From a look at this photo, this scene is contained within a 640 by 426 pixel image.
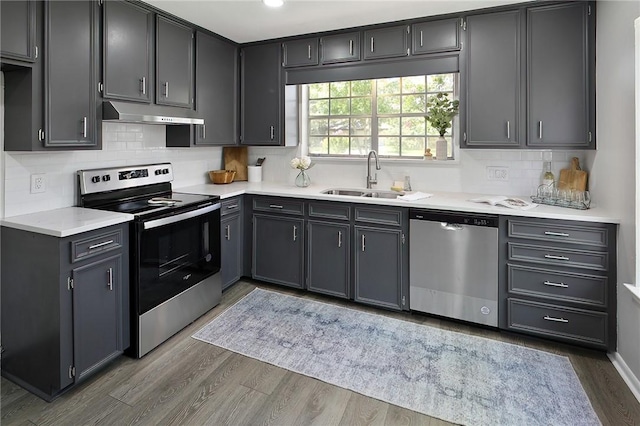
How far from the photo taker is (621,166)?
7.76ft

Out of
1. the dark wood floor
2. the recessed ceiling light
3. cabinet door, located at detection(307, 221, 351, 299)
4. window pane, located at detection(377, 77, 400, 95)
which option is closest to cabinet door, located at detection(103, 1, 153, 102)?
the recessed ceiling light

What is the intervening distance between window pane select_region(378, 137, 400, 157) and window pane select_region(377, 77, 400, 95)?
1.53 ft

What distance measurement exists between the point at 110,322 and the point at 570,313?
3.01 m

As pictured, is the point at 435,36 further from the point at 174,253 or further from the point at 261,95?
the point at 174,253

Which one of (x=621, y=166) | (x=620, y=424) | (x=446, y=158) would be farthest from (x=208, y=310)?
(x=621, y=166)

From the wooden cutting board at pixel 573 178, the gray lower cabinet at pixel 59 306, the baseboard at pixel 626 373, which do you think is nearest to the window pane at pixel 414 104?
the wooden cutting board at pixel 573 178

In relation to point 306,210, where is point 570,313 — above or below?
below

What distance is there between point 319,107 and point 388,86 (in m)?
0.80

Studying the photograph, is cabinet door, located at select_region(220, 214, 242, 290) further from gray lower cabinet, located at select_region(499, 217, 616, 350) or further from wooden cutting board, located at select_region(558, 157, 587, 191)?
wooden cutting board, located at select_region(558, 157, 587, 191)

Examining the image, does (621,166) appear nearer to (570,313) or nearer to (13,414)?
(570,313)

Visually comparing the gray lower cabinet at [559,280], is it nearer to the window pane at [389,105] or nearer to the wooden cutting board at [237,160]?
the window pane at [389,105]

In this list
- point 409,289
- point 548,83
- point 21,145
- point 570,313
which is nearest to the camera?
point 21,145

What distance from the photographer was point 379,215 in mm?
3178

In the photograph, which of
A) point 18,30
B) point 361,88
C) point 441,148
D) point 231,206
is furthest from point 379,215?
point 18,30
